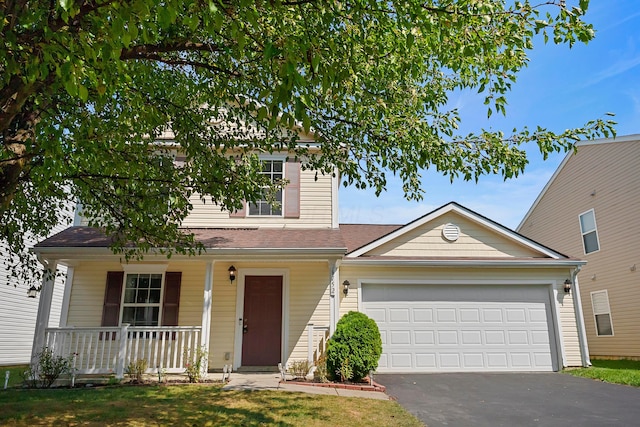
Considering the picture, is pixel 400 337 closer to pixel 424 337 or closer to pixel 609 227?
pixel 424 337

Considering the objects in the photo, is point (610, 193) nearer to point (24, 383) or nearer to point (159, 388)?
point (159, 388)

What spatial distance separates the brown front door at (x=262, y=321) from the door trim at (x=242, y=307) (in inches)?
→ 3.4

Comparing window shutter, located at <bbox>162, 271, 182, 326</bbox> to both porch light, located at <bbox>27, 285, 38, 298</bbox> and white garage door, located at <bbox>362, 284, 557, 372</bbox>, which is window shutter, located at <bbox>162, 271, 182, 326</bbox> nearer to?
porch light, located at <bbox>27, 285, 38, 298</bbox>

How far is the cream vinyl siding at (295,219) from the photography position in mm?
11156

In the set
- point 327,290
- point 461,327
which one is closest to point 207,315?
point 327,290

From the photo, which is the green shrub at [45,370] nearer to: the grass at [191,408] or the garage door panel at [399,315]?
the grass at [191,408]

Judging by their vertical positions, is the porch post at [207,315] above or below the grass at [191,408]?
above

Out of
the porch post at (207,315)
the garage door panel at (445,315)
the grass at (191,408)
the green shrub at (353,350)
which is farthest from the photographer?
the garage door panel at (445,315)

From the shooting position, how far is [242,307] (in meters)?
10.4

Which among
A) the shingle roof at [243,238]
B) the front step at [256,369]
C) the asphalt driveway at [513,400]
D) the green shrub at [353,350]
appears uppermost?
the shingle roof at [243,238]

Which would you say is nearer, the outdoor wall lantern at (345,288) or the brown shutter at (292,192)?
the outdoor wall lantern at (345,288)

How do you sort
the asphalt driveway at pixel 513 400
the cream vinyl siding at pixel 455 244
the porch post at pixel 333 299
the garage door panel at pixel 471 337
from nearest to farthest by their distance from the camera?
1. the asphalt driveway at pixel 513 400
2. the porch post at pixel 333 299
3. the garage door panel at pixel 471 337
4. the cream vinyl siding at pixel 455 244

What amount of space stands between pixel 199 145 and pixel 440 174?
12.1 ft

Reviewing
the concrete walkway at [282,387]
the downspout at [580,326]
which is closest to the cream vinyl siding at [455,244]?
the downspout at [580,326]
